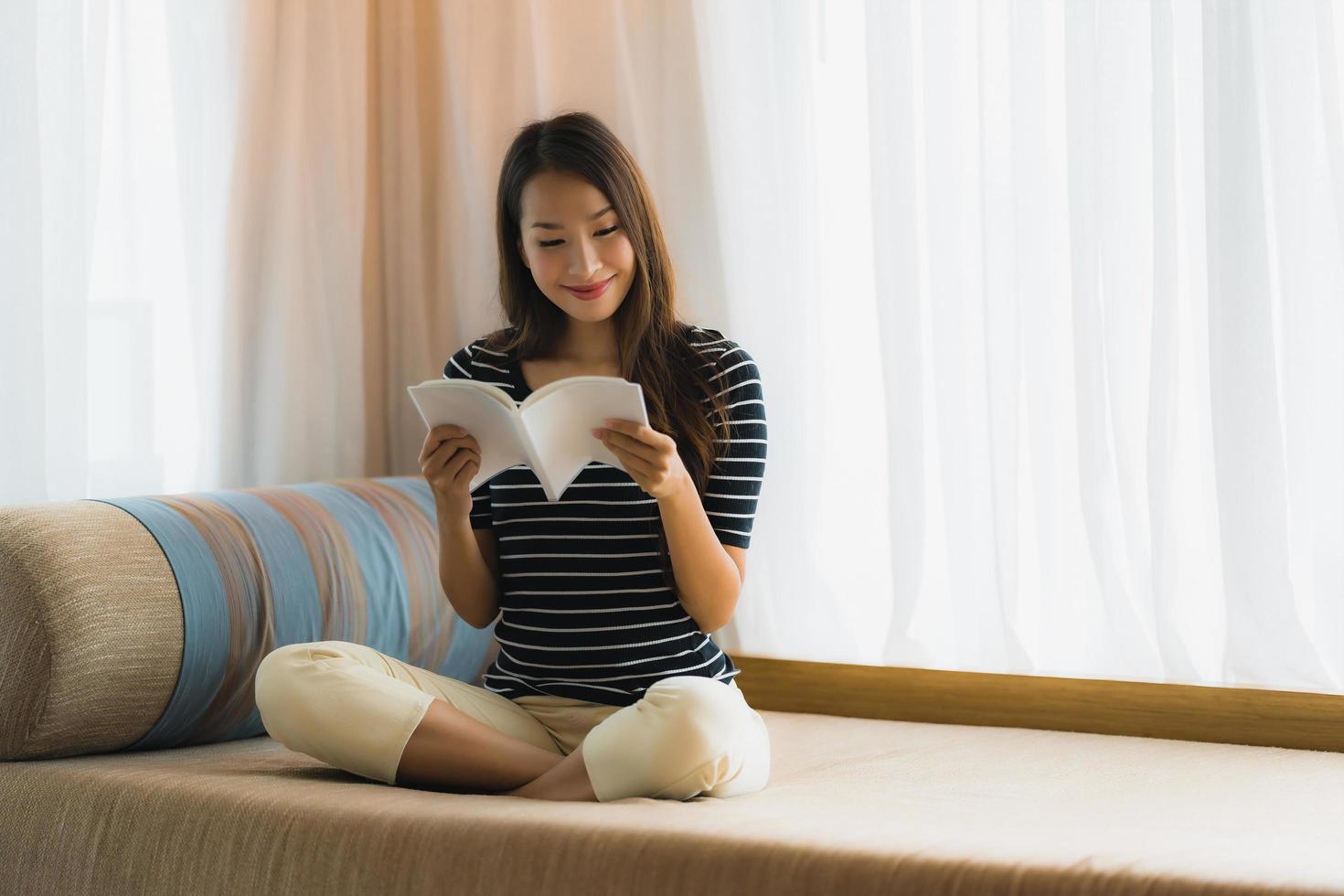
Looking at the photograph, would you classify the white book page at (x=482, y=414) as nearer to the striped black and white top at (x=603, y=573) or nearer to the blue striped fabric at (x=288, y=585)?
the striped black and white top at (x=603, y=573)

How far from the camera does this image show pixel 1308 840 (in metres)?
1.17

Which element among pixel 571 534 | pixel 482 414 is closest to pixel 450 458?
pixel 482 414

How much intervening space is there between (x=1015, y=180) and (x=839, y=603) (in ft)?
2.35

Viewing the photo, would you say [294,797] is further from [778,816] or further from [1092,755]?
[1092,755]

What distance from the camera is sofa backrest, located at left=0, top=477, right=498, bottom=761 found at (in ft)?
4.93

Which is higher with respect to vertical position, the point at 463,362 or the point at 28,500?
the point at 463,362

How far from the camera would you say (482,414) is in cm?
141

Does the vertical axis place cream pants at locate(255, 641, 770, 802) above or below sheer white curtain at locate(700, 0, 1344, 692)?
below

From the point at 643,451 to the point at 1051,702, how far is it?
921mm

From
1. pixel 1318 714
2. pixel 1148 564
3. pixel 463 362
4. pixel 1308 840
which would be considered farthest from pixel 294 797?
pixel 1318 714

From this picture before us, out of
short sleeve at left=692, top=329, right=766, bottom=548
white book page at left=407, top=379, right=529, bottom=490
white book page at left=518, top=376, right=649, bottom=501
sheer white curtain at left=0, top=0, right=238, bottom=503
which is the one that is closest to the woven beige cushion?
sheer white curtain at left=0, top=0, right=238, bottom=503

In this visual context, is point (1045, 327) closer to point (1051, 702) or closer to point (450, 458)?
point (1051, 702)

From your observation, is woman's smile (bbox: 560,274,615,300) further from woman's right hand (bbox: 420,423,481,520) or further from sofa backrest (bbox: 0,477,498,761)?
sofa backrest (bbox: 0,477,498,761)

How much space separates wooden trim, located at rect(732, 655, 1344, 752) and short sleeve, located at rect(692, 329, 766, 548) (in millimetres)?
542
